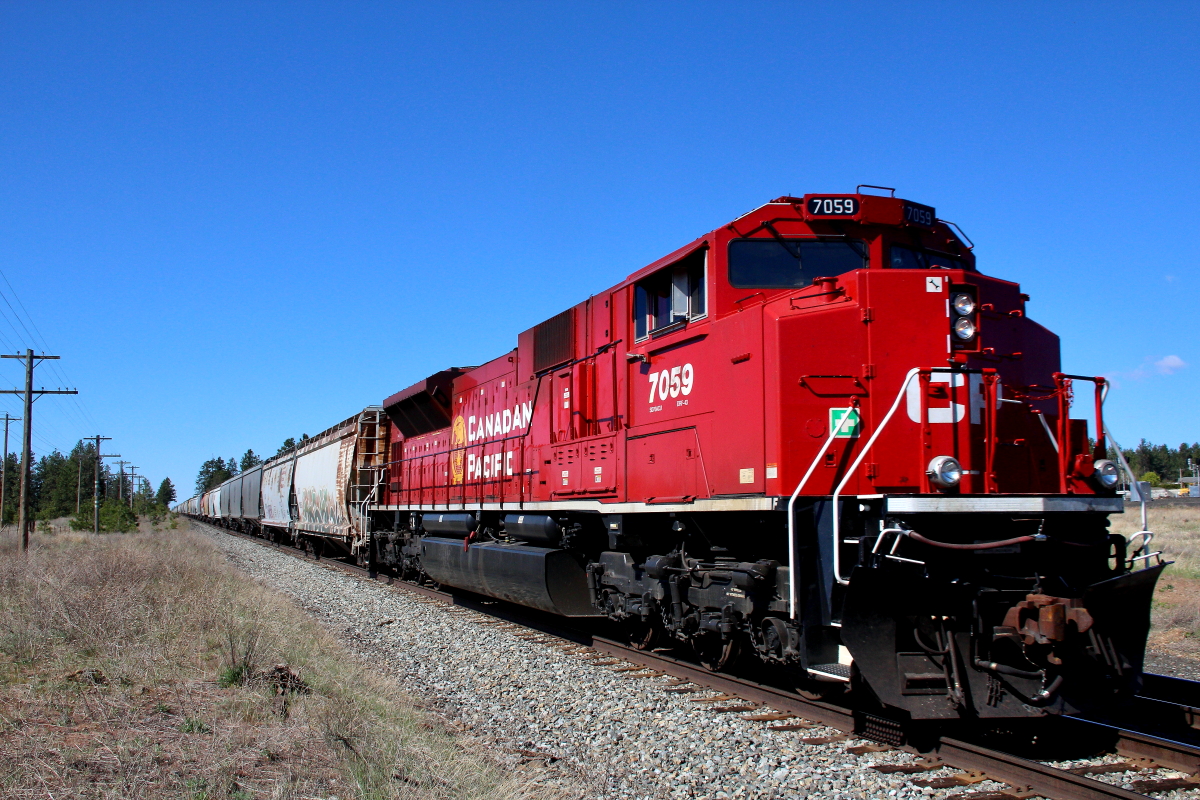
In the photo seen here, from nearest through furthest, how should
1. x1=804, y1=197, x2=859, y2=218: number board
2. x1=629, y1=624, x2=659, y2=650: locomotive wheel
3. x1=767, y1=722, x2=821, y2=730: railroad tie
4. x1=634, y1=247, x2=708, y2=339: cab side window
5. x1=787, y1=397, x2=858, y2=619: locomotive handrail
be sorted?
x1=787, y1=397, x2=858, y2=619: locomotive handrail, x1=767, y1=722, x2=821, y2=730: railroad tie, x1=804, y1=197, x2=859, y2=218: number board, x1=634, y1=247, x2=708, y2=339: cab side window, x1=629, y1=624, x2=659, y2=650: locomotive wheel

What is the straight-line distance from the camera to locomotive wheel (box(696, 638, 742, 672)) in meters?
7.30

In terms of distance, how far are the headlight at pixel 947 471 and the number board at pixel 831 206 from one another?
2214 mm

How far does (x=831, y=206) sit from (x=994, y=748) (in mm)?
3992

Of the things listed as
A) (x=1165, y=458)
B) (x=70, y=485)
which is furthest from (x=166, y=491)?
(x=1165, y=458)

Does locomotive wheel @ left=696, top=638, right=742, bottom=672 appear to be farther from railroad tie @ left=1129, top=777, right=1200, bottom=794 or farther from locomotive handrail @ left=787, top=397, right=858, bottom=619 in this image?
railroad tie @ left=1129, top=777, right=1200, bottom=794

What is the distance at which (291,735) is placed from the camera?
5277 millimetres

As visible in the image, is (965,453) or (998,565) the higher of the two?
(965,453)

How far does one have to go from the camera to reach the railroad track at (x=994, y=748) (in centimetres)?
468

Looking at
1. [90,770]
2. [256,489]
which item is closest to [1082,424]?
[90,770]

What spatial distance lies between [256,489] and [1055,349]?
3551 centimetres

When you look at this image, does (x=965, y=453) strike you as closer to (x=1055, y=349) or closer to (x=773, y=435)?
(x=773, y=435)

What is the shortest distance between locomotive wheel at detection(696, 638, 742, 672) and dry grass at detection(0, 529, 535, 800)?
8.21ft

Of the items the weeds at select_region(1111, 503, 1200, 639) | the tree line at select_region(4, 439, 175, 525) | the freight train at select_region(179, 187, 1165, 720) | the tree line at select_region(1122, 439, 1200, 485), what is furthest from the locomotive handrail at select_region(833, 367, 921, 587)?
the tree line at select_region(1122, 439, 1200, 485)

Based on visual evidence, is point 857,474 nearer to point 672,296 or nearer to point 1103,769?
point 1103,769
